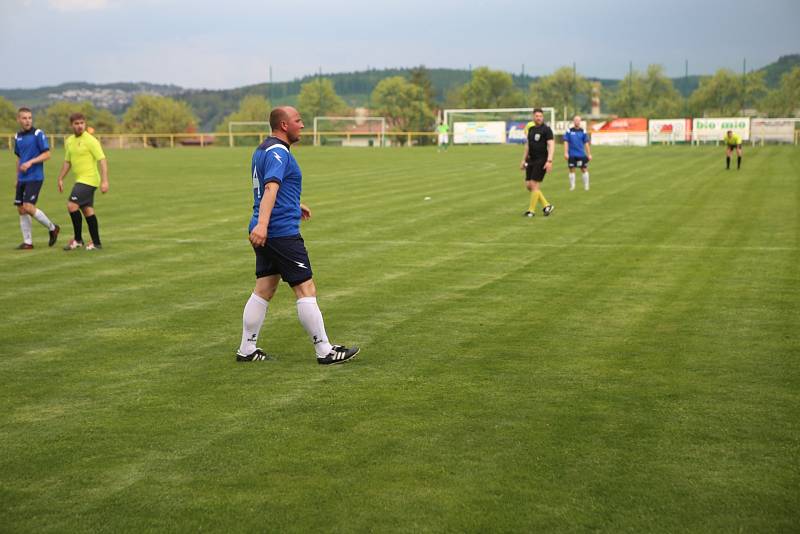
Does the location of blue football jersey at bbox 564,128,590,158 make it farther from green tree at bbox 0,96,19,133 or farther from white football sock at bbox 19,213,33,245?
green tree at bbox 0,96,19,133

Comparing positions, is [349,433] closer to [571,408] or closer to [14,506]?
[571,408]

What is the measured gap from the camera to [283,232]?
24.2 ft

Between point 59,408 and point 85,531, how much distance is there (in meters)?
2.15

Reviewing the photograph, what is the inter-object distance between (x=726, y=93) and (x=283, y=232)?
107m

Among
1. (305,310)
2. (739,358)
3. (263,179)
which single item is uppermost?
(263,179)

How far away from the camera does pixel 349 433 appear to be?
18.6 ft

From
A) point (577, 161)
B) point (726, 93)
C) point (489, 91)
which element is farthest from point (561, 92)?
point (577, 161)

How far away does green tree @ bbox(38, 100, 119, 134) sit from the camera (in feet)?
447

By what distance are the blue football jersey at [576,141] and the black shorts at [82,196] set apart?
1569 centimetres

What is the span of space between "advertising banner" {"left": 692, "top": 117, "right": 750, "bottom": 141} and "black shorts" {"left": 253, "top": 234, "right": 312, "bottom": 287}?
233 ft

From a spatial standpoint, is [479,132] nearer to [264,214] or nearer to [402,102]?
[402,102]

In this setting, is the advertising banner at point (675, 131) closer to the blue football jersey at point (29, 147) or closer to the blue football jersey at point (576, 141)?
the blue football jersey at point (576, 141)

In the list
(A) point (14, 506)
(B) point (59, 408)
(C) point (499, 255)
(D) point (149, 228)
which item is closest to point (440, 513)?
(A) point (14, 506)

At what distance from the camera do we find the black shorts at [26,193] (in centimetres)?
1521
